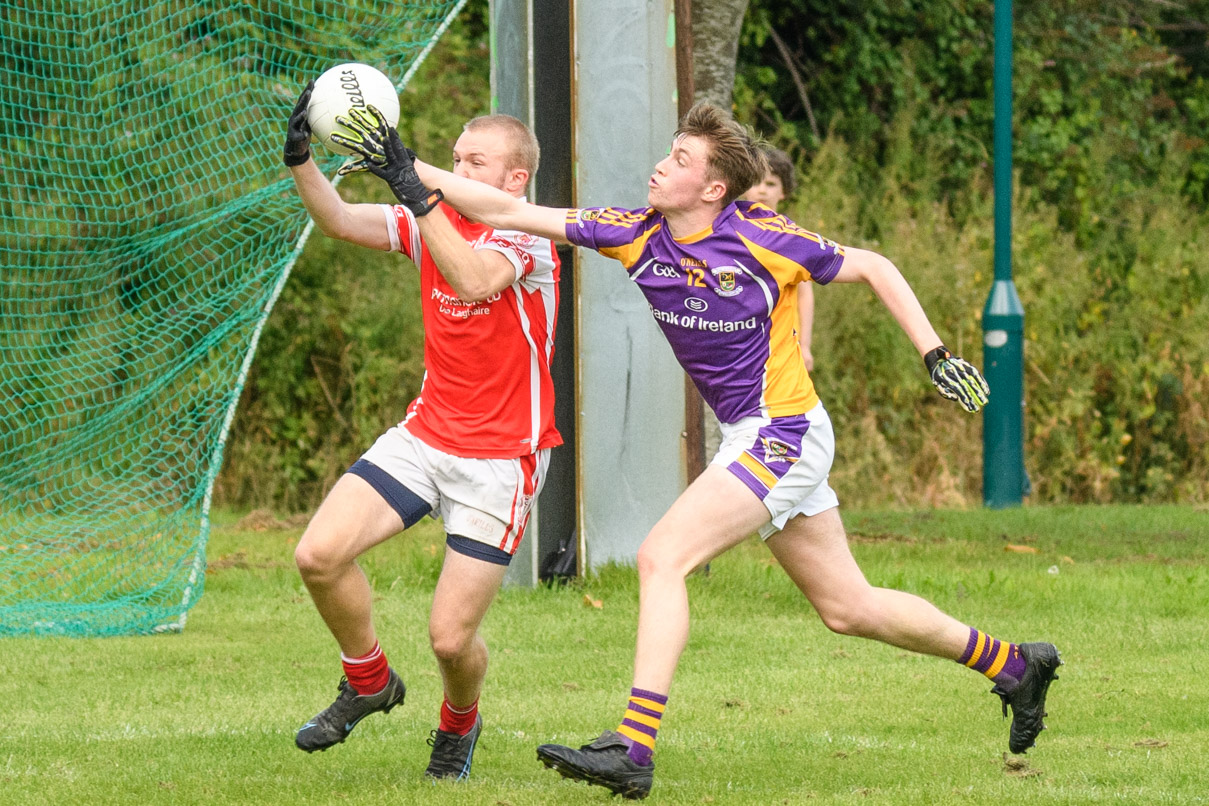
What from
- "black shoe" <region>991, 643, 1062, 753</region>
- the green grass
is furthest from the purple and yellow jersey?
the green grass

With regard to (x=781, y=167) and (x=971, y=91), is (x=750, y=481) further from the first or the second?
(x=971, y=91)

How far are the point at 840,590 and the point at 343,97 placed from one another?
2.13 m

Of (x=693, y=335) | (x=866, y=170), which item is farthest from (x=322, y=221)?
(x=866, y=170)

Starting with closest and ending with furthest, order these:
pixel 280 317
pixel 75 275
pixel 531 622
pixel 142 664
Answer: pixel 142 664 < pixel 531 622 < pixel 75 275 < pixel 280 317

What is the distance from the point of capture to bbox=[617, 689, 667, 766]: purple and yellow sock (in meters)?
4.34

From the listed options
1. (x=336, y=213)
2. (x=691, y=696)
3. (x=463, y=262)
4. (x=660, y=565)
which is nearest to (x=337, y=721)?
(x=660, y=565)

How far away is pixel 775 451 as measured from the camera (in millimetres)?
4715

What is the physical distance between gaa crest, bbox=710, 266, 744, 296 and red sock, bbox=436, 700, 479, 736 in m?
1.55

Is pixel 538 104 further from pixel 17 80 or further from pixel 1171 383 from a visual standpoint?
pixel 1171 383

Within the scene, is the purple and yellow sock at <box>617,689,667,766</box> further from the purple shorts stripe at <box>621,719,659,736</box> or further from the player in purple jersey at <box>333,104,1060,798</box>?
the player in purple jersey at <box>333,104,1060,798</box>

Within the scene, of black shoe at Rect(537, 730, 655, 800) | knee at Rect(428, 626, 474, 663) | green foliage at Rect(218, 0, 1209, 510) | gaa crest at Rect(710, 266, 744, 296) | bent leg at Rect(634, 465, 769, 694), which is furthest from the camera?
green foliage at Rect(218, 0, 1209, 510)

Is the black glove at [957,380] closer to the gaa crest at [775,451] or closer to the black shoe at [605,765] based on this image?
the gaa crest at [775,451]

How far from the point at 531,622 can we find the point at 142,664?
6.11ft

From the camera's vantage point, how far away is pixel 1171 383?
44.1ft
